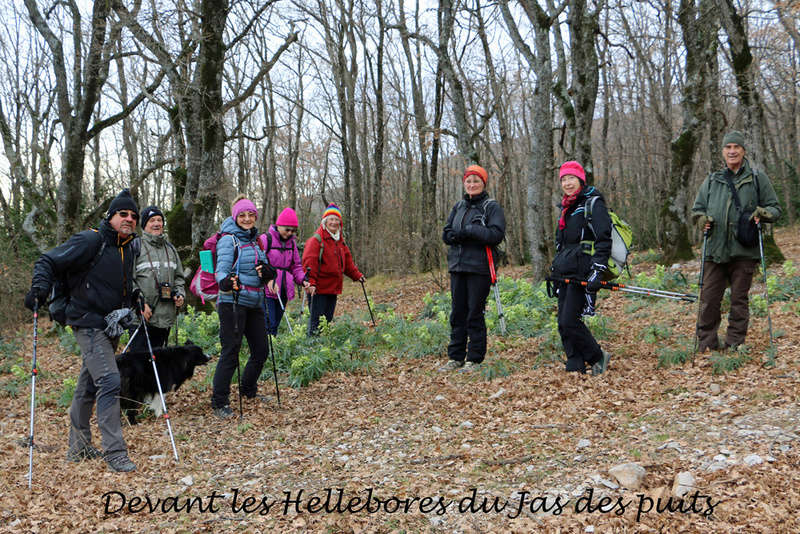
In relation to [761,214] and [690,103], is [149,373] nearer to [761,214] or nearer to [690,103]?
[761,214]

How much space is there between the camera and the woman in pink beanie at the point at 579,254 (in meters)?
5.68

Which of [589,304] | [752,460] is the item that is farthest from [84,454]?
[752,460]

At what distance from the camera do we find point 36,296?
14.7ft

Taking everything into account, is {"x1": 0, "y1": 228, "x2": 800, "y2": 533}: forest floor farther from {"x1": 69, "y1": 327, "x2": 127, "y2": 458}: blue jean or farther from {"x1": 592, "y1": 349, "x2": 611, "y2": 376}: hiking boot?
{"x1": 69, "y1": 327, "x2": 127, "y2": 458}: blue jean

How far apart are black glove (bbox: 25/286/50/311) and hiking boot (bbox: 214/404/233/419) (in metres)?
2.29

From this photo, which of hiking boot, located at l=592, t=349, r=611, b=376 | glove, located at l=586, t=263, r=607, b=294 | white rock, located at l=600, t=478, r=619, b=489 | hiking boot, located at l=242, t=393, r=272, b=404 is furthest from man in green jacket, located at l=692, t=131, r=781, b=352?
hiking boot, located at l=242, t=393, r=272, b=404

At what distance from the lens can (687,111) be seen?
12.1 meters

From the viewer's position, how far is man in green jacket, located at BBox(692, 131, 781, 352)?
578 cm

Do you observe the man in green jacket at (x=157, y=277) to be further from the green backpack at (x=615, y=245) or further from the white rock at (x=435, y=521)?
the green backpack at (x=615, y=245)

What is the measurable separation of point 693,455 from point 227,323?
4498mm

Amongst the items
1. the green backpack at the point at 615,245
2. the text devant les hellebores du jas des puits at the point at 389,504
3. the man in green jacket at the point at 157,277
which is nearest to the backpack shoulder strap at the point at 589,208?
the green backpack at the point at 615,245

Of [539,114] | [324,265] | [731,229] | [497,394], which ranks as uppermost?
[539,114]

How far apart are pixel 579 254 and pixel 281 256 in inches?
178

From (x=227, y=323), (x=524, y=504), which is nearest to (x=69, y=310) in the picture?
(x=227, y=323)
